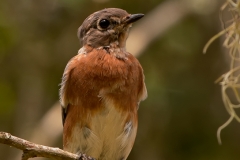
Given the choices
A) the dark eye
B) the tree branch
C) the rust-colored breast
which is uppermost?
the dark eye

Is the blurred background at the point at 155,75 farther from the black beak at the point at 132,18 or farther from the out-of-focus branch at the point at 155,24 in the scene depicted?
the black beak at the point at 132,18

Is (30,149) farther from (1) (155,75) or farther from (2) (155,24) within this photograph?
(1) (155,75)

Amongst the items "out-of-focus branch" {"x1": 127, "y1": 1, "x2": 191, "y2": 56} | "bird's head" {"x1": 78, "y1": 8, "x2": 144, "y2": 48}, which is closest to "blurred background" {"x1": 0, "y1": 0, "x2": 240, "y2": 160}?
"out-of-focus branch" {"x1": 127, "y1": 1, "x2": 191, "y2": 56}

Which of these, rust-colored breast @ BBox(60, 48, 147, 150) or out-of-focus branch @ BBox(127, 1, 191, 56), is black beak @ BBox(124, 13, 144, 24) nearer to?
rust-colored breast @ BBox(60, 48, 147, 150)

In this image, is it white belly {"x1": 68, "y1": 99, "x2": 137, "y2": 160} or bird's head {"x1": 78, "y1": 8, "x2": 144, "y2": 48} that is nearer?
white belly {"x1": 68, "y1": 99, "x2": 137, "y2": 160}

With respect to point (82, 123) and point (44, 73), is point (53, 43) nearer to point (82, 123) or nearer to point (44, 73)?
point (44, 73)

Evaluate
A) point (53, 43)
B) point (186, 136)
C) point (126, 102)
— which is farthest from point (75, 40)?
point (126, 102)

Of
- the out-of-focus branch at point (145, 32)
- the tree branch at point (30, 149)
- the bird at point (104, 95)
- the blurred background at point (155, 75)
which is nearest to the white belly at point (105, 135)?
the bird at point (104, 95)
